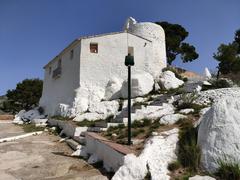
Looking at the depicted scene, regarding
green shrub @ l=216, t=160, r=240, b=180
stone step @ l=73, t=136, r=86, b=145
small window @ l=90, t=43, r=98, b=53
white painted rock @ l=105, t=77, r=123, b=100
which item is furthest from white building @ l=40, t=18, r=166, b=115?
green shrub @ l=216, t=160, r=240, b=180

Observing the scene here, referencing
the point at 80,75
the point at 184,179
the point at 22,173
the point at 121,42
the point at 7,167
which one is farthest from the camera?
the point at 121,42

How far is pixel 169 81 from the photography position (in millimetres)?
18297

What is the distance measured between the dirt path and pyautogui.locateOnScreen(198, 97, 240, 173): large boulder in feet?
7.73

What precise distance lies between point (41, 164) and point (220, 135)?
508cm

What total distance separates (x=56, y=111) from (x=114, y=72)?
5.47m

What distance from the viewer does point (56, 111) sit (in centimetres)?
2014

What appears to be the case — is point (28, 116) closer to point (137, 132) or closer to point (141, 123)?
point (141, 123)

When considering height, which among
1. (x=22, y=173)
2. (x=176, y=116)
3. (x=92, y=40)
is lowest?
(x=22, y=173)

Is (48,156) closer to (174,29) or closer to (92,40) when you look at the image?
(92,40)

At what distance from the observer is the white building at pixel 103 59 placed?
734 inches

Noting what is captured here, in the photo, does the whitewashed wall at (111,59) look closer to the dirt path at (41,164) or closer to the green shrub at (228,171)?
the dirt path at (41,164)

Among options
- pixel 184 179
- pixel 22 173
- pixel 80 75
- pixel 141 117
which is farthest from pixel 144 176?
pixel 80 75

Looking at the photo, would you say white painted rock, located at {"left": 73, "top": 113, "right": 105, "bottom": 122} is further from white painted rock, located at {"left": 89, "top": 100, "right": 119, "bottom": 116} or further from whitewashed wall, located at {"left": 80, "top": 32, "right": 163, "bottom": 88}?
whitewashed wall, located at {"left": 80, "top": 32, "right": 163, "bottom": 88}

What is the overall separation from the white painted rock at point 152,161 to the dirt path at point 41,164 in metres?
0.84
